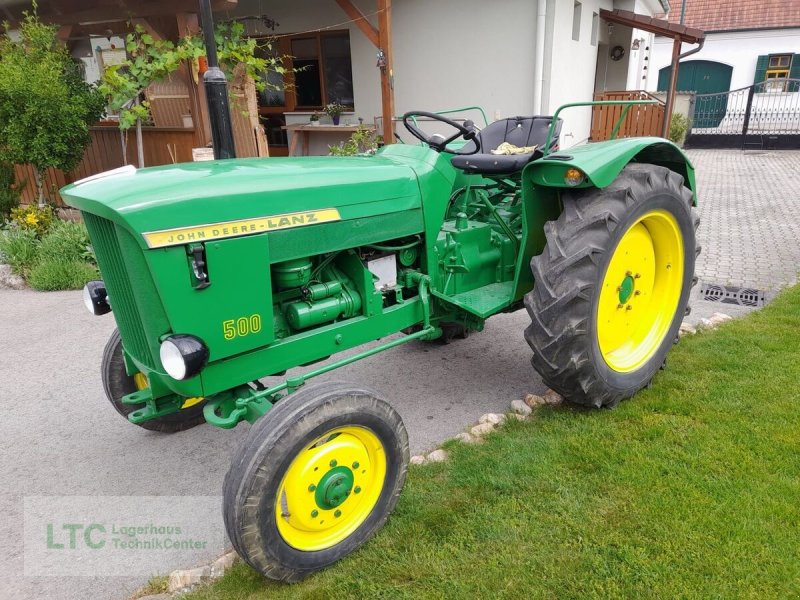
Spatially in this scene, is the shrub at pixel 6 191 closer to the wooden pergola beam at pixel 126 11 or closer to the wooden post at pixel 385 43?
the wooden pergola beam at pixel 126 11

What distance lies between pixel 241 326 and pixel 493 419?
1.45m

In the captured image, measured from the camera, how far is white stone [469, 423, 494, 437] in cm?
288

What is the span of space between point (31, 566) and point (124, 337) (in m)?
0.93

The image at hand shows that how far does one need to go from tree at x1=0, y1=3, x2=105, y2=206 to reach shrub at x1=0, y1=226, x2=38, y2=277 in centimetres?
93

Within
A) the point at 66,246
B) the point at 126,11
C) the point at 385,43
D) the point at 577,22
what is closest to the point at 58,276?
the point at 66,246

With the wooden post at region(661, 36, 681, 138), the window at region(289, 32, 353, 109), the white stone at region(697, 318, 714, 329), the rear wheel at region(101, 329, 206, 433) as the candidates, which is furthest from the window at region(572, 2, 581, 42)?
the rear wheel at region(101, 329, 206, 433)

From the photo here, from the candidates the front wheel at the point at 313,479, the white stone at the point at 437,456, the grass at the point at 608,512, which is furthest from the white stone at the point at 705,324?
the front wheel at the point at 313,479

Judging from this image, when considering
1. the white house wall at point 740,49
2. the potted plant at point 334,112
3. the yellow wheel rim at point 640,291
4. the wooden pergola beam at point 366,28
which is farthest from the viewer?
the white house wall at point 740,49

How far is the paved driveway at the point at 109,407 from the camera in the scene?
104 inches

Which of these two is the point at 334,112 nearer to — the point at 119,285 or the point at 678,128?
the point at 119,285

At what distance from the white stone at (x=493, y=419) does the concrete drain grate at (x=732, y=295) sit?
250 centimetres

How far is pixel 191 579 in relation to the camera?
2.08m

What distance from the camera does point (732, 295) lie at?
459cm

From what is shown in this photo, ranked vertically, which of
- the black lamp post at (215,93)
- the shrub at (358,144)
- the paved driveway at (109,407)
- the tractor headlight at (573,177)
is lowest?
the paved driveway at (109,407)
